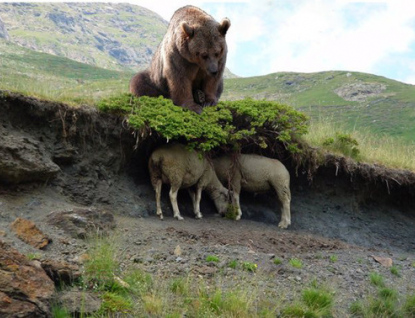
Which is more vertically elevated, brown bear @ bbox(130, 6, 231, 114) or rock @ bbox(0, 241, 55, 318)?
brown bear @ bbox(130, 6, 231, 114)

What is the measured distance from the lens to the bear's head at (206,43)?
923cm

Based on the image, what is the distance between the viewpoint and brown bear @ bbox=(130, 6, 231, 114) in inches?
366

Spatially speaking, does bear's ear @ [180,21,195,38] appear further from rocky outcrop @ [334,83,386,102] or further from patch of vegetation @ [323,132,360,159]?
rocky outcrop @ [334,83,386,102]

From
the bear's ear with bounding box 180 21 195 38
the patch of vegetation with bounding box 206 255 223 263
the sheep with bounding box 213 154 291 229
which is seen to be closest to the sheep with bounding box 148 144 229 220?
the sheep with bounding box 213 154 291 229

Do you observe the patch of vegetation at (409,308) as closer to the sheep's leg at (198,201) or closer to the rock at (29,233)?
the sheep's leg at (198,201)

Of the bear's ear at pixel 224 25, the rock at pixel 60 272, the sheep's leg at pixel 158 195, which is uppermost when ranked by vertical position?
the bear's ear at pixel 224 25

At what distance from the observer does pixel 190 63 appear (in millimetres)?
9633

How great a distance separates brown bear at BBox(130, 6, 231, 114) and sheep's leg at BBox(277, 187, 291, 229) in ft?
8.09

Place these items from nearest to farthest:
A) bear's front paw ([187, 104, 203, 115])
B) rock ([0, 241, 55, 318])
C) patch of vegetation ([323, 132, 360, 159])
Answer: rock ([0, 241, 55, 318])
bear's front paw ([187, 104, 203, 115])
patch of vegetation ([323, 132, 360, 159])

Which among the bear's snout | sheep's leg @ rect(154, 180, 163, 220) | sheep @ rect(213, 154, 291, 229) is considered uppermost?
the bear's snout

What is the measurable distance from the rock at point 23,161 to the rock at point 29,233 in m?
1.20

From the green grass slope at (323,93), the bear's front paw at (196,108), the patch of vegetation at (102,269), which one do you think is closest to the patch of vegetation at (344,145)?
the green grass slope at (323,93)

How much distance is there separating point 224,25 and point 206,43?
1.79 ft

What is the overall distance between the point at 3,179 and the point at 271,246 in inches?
185
